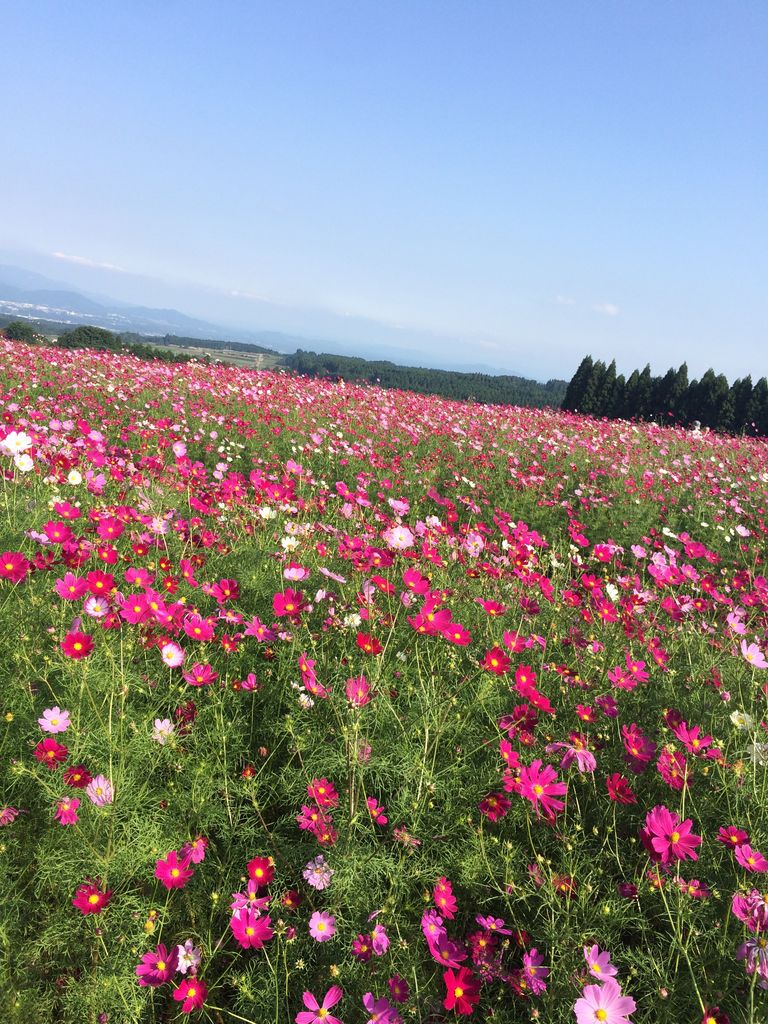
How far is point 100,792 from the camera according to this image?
1473mm

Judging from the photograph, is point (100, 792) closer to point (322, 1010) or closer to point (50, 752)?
point (50, 752)

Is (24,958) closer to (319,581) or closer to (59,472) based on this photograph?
(319,581)

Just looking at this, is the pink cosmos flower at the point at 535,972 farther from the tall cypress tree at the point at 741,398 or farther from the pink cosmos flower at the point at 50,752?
the tall cypress tree at the point at 741,398

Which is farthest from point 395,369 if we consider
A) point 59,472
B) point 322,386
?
point 59,472

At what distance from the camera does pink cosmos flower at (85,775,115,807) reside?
145 cm

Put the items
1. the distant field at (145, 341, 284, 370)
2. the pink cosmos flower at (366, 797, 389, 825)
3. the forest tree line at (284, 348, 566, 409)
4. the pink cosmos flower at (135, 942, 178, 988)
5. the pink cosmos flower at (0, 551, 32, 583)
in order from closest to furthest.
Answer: the pink cosmos flower at (135, 942, 178, 988) → the pink cosmos flower at (366, 797, 389, 825) → the pink cosmos flower at (0, 551, 32, 583) → the distant field at (145, 341, 284, 370) → the forest tree line at (284, 348, 566, 409)

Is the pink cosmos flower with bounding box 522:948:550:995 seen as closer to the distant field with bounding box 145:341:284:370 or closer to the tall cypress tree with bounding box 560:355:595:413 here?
the distant field with bounding box 145:341:284:370

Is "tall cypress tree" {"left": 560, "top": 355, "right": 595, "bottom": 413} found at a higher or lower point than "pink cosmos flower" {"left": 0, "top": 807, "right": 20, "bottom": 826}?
higher

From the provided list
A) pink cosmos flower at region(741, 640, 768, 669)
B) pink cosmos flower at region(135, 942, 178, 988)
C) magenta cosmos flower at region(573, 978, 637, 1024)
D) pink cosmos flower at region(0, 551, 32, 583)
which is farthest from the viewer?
pink cosmos flower at region(741, 640, 768, 669)

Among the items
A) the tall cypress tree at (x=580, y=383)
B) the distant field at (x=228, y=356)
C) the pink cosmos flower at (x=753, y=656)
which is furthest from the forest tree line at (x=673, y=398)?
the pink cosmos flower at (x=753, y=656)

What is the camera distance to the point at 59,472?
321 cm

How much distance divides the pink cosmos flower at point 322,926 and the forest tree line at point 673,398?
1270 inches

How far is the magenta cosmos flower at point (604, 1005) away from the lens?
41.4 inches

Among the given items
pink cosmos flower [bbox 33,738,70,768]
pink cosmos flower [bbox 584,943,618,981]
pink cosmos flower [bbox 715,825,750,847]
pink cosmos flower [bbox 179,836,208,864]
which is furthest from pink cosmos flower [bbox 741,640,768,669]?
pink cosmos flower [bbox 33,738,70,768]
